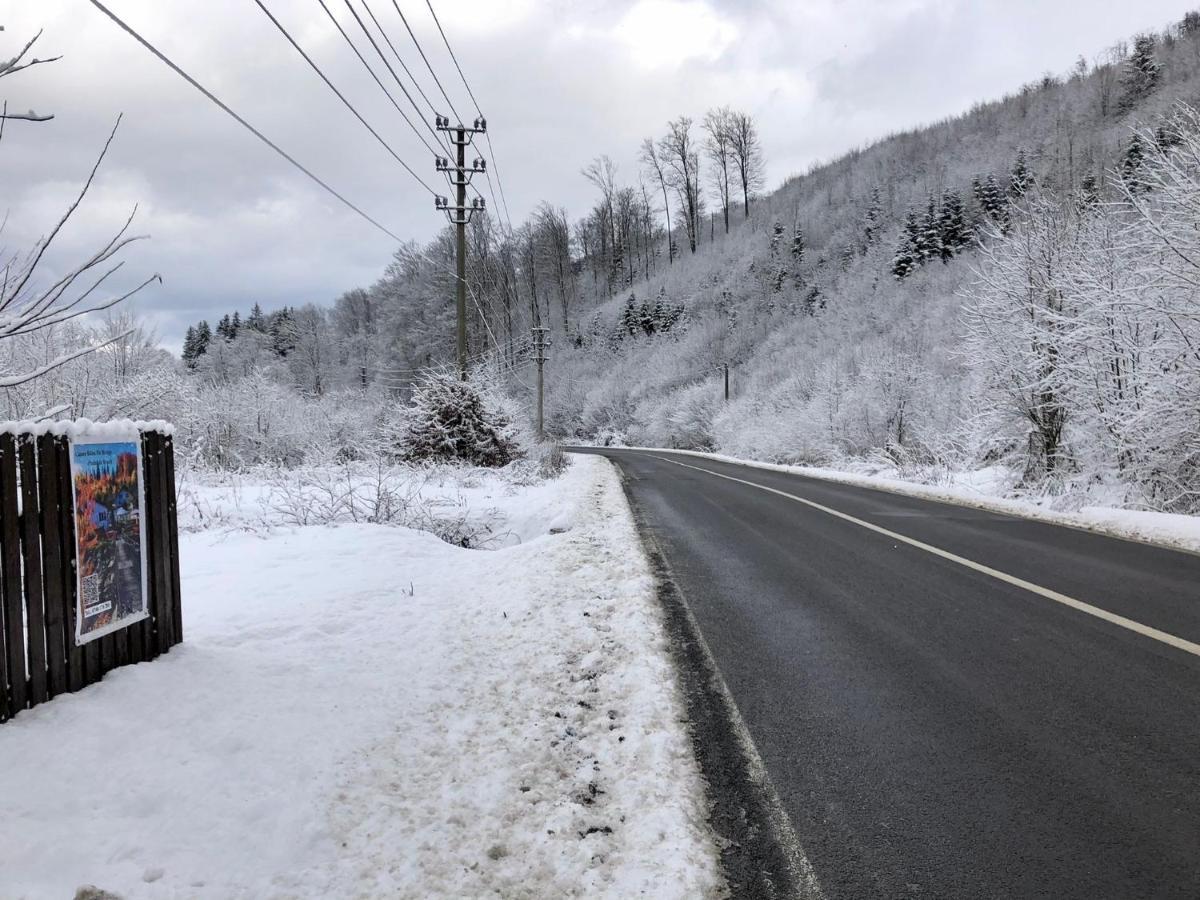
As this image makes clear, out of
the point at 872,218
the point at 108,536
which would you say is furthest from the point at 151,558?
the point at 872,218

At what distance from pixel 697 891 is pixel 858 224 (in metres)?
69.6

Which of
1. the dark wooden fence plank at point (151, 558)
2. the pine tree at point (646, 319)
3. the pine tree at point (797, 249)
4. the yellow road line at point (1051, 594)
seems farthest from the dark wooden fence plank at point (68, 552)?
the pine tree at point (646, 319)

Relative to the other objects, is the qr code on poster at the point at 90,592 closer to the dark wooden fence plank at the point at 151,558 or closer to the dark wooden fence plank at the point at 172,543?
the dark wooden fence plank at the point at 151,558

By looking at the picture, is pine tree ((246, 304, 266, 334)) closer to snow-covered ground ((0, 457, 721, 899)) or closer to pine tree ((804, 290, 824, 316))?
pine tree ((804, 290, 824, 316))

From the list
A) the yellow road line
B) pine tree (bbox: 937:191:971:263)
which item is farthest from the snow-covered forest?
the yellow road line

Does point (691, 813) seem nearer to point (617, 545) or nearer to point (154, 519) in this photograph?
point (154, 519)

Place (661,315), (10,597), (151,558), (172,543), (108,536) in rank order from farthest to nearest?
(661,315) < (172,543) < (151,558) < (108,536) < (10,597)

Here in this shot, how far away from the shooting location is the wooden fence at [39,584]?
288cm

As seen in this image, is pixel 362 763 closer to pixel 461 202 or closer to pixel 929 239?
pixel 461 202

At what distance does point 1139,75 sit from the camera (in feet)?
214

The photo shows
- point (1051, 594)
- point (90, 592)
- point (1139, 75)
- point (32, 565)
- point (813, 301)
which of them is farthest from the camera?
point (1139, 75)

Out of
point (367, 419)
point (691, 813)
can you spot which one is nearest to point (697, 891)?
point (691, 813)

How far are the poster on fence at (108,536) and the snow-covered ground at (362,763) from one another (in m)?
0.36

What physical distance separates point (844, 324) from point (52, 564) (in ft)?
159
